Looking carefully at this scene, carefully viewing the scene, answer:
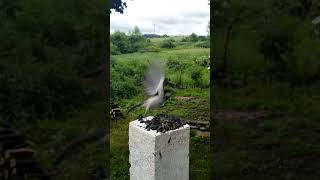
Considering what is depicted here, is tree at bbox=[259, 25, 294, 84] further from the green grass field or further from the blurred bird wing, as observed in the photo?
the blurred bird wing

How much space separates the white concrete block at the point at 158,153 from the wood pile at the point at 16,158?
1.27m

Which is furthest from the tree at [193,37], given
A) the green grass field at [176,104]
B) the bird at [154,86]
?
the bird at [154,86]

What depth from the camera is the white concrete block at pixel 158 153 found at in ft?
9.34

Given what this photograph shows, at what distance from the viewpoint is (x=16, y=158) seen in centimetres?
373

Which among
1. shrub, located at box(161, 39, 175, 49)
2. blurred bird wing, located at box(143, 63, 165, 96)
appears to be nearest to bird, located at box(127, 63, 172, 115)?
blurred bird wing, located at box(143, 63, 165, 96)

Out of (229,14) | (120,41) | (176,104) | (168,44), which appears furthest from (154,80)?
(229,14)

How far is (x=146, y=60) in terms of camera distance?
152 inches

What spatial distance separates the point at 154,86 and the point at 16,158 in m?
1.47

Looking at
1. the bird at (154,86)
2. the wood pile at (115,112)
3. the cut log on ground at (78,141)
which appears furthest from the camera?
the cut log on ground at (78,141)

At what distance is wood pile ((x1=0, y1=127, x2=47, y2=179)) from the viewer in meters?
3.62

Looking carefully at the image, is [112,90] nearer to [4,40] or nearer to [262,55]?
[4,40]

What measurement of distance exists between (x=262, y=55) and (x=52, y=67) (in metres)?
2.15

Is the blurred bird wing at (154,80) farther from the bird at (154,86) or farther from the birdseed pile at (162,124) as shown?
the birdseed pile at (162,124)

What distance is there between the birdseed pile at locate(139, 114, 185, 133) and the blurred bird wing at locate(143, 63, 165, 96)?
537 millimetres
